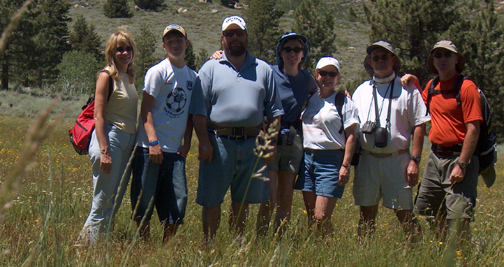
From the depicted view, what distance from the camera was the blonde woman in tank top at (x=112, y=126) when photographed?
3.24m

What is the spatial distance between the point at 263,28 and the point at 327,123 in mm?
46873

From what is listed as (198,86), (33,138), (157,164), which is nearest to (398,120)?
(198,86)

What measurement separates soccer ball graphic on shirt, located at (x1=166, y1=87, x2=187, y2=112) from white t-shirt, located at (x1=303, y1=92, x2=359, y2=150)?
1141mm

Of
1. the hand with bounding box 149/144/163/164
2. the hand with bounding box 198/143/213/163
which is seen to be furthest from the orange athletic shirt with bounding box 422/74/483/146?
the hand with bounding box 149/144/163/164

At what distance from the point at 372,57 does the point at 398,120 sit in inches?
23.4

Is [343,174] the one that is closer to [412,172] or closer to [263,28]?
[412,172]

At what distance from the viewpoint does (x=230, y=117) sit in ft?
11.3

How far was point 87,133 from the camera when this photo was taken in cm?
338

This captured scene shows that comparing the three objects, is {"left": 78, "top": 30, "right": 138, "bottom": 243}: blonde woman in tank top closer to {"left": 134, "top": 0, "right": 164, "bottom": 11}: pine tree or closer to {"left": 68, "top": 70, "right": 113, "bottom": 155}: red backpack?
{"left": 68, "top": 70, "right": 113, "bottom": 155}: red backpack

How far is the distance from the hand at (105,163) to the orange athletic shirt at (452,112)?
8.35ft

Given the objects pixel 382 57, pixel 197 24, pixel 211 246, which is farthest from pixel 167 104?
pixel 197 24

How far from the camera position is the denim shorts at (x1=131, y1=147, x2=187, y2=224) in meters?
3.41

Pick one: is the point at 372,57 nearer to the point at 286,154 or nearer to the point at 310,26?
the point at 286,154

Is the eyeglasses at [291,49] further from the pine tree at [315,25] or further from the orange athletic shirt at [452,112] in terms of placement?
the pine tree at [315,25]
